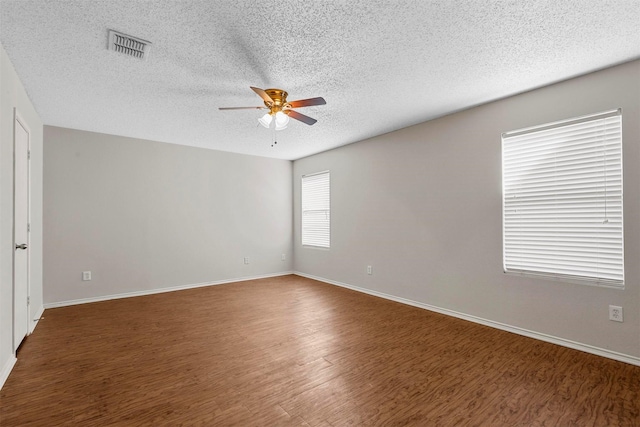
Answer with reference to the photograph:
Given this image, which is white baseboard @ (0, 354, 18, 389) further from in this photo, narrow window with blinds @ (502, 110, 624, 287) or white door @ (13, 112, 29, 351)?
narrow window with blinds @ (502, 110, 624, 287)

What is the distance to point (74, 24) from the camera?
6.45 feet

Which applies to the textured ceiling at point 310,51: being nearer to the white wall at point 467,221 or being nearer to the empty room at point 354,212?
the empty room at point 354,212

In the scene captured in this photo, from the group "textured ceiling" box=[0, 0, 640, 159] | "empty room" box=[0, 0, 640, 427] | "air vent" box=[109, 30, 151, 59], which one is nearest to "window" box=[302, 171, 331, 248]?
"empty room" box=[0, 0, 640, 427]

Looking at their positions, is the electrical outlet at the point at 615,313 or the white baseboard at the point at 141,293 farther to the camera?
the white baseboard at the point at 141,293

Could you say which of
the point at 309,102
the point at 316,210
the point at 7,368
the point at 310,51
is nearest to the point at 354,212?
the point at 316,210

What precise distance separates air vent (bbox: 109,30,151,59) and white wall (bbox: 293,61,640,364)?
10.6 feet

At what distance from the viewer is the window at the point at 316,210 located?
222 inches

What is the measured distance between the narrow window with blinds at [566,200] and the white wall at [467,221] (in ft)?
0.26

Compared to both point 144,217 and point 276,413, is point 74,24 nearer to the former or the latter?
point 276,413

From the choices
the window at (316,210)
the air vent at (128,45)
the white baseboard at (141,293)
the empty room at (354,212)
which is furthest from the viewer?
the window at (316,210)

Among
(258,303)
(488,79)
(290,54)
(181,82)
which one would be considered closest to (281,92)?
(290,54)

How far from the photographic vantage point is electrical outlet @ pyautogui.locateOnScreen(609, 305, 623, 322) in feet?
8.11

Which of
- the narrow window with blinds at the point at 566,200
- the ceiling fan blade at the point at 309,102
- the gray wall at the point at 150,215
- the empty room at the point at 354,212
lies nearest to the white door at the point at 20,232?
the empty room at the point at 354,212

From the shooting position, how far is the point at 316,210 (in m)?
5.89
